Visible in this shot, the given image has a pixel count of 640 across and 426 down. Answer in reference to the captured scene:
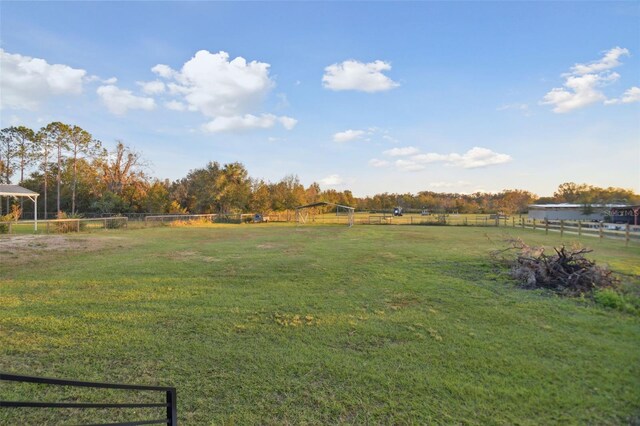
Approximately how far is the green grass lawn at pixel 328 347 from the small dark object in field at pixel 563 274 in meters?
0.48

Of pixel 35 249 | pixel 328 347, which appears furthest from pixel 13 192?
pixel 328 347

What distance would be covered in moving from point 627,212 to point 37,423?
4291 centimetres

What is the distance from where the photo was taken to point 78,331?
14.2ft

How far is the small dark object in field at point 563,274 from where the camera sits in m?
6.61

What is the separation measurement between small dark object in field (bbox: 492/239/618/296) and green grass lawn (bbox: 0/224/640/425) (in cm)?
48

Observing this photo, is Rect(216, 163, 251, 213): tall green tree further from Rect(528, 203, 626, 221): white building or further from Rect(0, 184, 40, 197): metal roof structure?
Rect(528, 203, 626, 221): white building

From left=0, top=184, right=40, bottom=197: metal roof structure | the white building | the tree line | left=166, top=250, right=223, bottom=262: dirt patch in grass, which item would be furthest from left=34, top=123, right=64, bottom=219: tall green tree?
the white building

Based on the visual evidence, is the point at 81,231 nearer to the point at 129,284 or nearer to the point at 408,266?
the point at 129,284

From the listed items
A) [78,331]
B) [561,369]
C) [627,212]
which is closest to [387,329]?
[561,369]

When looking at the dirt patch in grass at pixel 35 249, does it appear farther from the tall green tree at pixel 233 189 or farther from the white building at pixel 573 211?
the white building at pixel 573 211

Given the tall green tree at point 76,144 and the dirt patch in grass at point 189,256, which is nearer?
the dirt patch in grass at point 189,256

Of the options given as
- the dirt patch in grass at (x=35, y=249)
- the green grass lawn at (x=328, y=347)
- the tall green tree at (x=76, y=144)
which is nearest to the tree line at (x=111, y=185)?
the tall green tree at (x=76, y=144)

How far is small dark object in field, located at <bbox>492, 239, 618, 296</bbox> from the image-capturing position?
661 centimetres

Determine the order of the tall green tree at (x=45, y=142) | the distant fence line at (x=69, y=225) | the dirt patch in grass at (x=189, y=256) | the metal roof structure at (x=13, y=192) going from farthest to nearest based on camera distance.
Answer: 1. the tall green tree at (x=45, y=142)
2. the metal roof structure at (x=13, y=192)
3. the distant fence line at (x=69, y=225)
4. the dirt patch in grass at (x=189, y=256)
